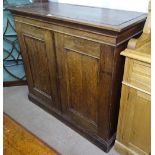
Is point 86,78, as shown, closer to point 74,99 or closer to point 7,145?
point 74,99

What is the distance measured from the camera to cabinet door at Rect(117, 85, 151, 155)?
4.03 feet

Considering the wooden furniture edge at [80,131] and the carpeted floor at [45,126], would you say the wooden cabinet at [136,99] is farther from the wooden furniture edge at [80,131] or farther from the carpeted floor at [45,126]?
the carpeted floor at [45,126]

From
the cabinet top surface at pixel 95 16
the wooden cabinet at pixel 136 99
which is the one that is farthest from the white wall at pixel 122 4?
the wooden cabinet at pixel 136 99

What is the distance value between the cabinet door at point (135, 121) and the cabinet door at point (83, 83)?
0.38 ft

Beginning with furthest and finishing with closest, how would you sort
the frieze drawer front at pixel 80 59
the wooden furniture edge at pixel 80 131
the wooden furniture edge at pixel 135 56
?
the wooden furniture edge at pixel 80 131 < the frieze drawer front at pixel 80 59 < the wooden furniture edge at pixel 135 56

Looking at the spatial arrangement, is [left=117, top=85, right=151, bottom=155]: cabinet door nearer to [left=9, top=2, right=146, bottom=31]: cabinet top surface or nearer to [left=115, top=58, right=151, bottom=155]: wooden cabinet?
[left=115, top=58, right=151, bottom=155]: wooden cabinet

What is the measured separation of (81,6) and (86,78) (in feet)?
2.24

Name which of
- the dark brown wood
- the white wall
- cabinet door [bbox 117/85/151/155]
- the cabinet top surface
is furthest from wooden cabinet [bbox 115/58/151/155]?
the dark brown wood

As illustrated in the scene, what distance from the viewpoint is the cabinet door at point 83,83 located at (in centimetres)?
129

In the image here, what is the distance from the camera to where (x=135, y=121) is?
1.32 metres

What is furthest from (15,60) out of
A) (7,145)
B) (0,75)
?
(0,75)

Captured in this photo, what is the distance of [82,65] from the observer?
139 cm

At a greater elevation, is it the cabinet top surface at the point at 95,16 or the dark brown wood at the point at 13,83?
the cabinet top surface at the point at 95,16

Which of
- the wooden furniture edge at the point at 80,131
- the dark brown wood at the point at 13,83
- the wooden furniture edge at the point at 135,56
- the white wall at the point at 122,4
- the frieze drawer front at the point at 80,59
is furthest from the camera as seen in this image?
the dark brown wood at the point at 13,83
